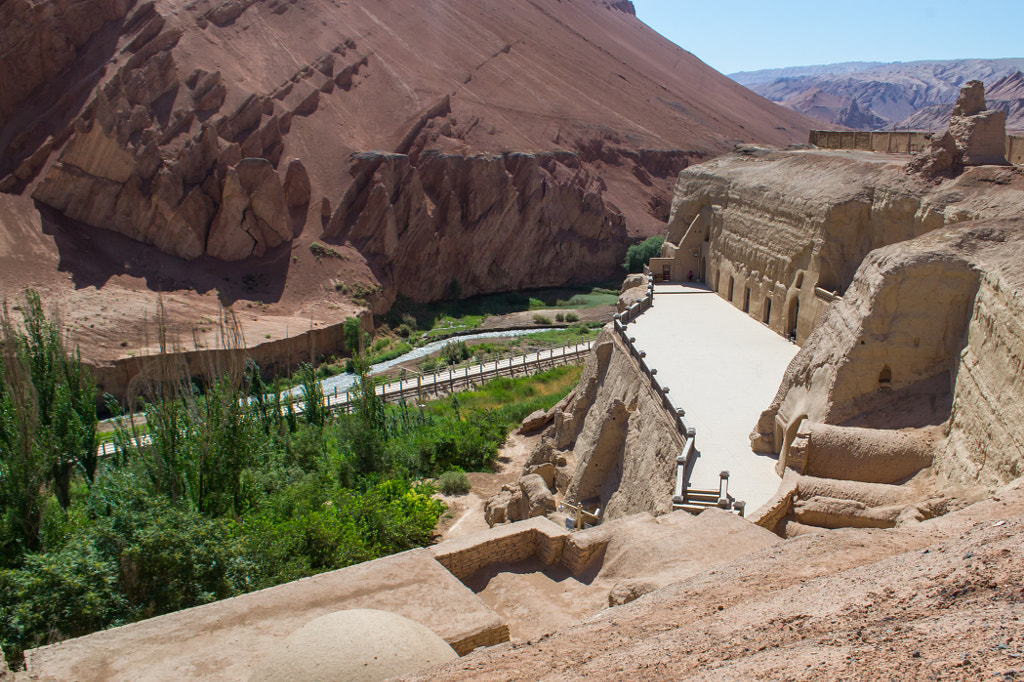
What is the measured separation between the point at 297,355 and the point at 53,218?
13523mm

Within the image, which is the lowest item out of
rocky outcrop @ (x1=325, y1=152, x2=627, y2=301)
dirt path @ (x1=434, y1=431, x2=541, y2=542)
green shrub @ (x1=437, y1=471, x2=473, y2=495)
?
dirt path @ (x1=434, y1=431, x2=541, y2=542)

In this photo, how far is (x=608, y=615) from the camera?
6297 mm

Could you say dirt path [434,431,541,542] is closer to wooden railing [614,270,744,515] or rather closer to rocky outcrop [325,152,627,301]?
wooden railing [614,270,744,515]

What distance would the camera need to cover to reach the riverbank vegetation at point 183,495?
A: 9.37 meters

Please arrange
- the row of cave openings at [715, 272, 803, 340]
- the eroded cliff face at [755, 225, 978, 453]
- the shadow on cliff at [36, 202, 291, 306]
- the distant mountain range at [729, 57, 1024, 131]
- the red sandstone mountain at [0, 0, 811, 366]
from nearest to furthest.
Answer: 1. the eroded cliff face at [755, 225, 978, 453]
2. the row of cave openings at [715, 272, 803, 340]
3. the shadow on cliff at [36, 202, 291, 306]
4. the red sandstone mountain at [0, 0, 811, 366]
5. the distant mountain range at [729, 57, 1024, 131]

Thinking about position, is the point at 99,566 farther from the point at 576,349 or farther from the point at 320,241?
the point at 320,241

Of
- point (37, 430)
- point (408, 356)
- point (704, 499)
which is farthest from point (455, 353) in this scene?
point (704, 499)

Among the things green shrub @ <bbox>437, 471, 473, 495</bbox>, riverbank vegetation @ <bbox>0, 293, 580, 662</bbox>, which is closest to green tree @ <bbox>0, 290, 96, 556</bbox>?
riverbank vegetation @ <bbox>0, 293, 580, 662</bbox>

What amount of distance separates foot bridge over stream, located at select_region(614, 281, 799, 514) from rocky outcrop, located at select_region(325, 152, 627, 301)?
21113 mm

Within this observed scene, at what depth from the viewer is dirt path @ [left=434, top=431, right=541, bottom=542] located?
15508 mm

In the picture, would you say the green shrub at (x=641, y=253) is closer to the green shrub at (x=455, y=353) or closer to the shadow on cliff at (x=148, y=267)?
the green shrub at (x=455, y=353)

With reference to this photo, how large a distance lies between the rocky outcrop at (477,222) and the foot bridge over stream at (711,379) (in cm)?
2111

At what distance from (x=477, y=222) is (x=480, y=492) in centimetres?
3082

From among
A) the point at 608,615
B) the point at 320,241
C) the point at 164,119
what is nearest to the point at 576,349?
the point at 320,241
